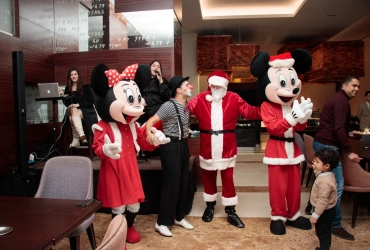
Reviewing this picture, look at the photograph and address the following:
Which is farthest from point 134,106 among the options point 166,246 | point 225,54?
point 225,54

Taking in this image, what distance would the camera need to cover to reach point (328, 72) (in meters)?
7.63

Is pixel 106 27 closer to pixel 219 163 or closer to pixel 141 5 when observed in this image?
pixel 141 5

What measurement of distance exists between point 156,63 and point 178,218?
2.05 m

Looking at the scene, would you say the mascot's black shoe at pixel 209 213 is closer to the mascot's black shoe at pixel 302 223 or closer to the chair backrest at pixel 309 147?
the mascot's black shoe at pixel 302 223

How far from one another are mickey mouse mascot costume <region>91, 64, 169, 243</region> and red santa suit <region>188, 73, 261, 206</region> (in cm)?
67

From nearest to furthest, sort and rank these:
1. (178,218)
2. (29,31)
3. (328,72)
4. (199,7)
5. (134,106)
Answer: (134,106) < (178,218) < (29,31) < (199,7) < (328,72)

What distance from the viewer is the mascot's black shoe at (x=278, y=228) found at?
10.3 ft

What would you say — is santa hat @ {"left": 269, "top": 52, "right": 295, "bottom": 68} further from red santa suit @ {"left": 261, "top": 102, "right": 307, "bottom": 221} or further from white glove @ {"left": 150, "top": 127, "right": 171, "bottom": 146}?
white glove @ {"left": 150, "top": 127, "right": 171, "bottom": 146}

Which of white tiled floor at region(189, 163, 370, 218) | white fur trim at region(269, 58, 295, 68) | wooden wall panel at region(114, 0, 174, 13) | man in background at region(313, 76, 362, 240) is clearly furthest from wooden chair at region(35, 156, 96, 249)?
wooden wall panel at region(114, 0, 174, 13)

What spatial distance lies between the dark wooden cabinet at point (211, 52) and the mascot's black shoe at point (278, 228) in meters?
5.19

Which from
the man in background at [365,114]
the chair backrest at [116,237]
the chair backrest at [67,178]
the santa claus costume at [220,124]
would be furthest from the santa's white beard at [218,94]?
the man in background at [365,114]

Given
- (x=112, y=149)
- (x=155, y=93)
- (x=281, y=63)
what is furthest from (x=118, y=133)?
(x=281, y=63)

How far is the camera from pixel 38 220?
1695mm

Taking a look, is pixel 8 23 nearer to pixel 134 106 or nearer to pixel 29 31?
pixel 29 31
